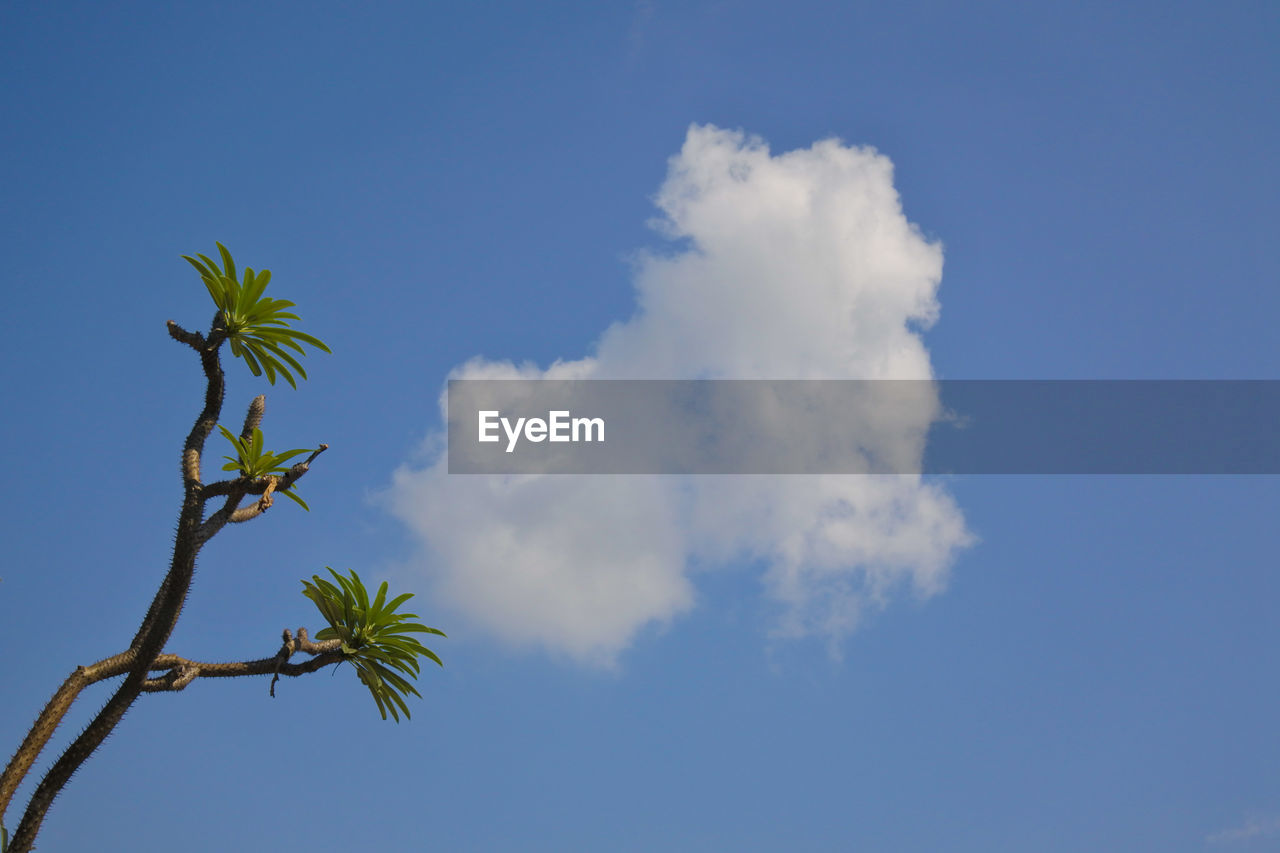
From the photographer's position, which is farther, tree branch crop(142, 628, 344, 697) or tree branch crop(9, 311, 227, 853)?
tree branch crop(142, 628, 344, 697)

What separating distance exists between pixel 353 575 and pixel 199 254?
356 cm

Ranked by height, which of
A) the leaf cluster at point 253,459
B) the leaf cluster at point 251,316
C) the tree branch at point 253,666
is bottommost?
the tree branch at point 253,666

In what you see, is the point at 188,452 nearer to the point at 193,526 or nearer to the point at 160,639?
the point at 193,526

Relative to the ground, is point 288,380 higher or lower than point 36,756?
higher

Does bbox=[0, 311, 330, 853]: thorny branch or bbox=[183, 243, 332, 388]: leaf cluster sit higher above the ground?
bbox=[183, 243, 332, 388]: leaf cluster

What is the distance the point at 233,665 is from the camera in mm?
9297

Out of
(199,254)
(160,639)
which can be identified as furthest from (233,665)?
(199,254)

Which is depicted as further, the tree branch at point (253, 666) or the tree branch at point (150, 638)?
the tree branch at point (253, 666)

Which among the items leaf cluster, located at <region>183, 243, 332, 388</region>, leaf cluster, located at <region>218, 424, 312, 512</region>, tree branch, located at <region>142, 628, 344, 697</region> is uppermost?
leaf cluster, located at <region>183, 243, 332, 388</region>

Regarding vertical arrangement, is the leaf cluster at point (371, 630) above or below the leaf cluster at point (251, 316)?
below

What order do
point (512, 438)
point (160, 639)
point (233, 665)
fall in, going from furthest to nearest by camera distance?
point (512, 438), point (233, 665), point (160, 639)

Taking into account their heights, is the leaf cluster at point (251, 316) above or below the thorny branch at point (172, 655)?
above

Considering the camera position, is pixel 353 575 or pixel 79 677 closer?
pixel 79 677

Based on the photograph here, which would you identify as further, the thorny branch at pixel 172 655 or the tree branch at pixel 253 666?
the tree branch at pixel 253 666
